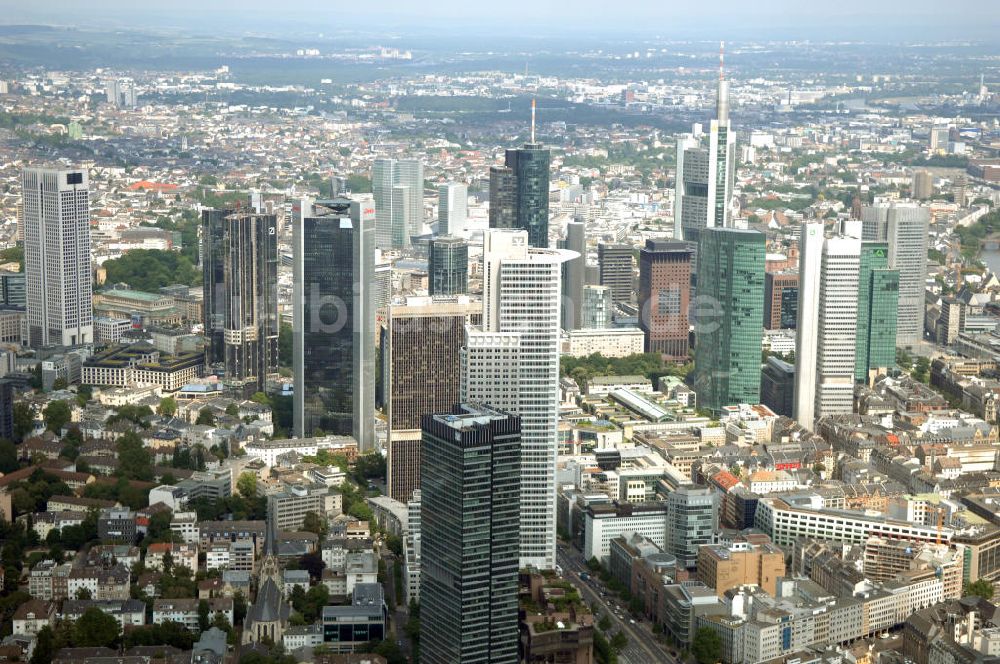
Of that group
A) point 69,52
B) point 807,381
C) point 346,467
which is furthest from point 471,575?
point 69,52

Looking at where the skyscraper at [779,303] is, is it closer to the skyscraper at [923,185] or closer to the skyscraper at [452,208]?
the skyscraper at [452,208]

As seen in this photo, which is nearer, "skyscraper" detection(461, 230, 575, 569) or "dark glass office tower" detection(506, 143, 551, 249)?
"skyscraper" detection(461, 230, 575, 569)

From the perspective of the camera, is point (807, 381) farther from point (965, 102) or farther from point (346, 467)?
point (965, 102)

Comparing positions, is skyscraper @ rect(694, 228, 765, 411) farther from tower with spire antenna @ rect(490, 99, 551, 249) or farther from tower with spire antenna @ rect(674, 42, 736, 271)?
tower with spire antenna @ rect(490, 99, 551, 249)

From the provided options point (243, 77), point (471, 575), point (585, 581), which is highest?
point (243, 77)

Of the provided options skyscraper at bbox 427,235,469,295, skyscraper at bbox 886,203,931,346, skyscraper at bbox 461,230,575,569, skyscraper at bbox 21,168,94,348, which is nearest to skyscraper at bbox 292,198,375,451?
skyscraper at bbox 427,235,469,295

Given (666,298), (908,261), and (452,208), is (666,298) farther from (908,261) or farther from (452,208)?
(452,208)

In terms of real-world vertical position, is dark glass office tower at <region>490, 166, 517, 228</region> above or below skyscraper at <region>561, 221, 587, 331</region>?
above
